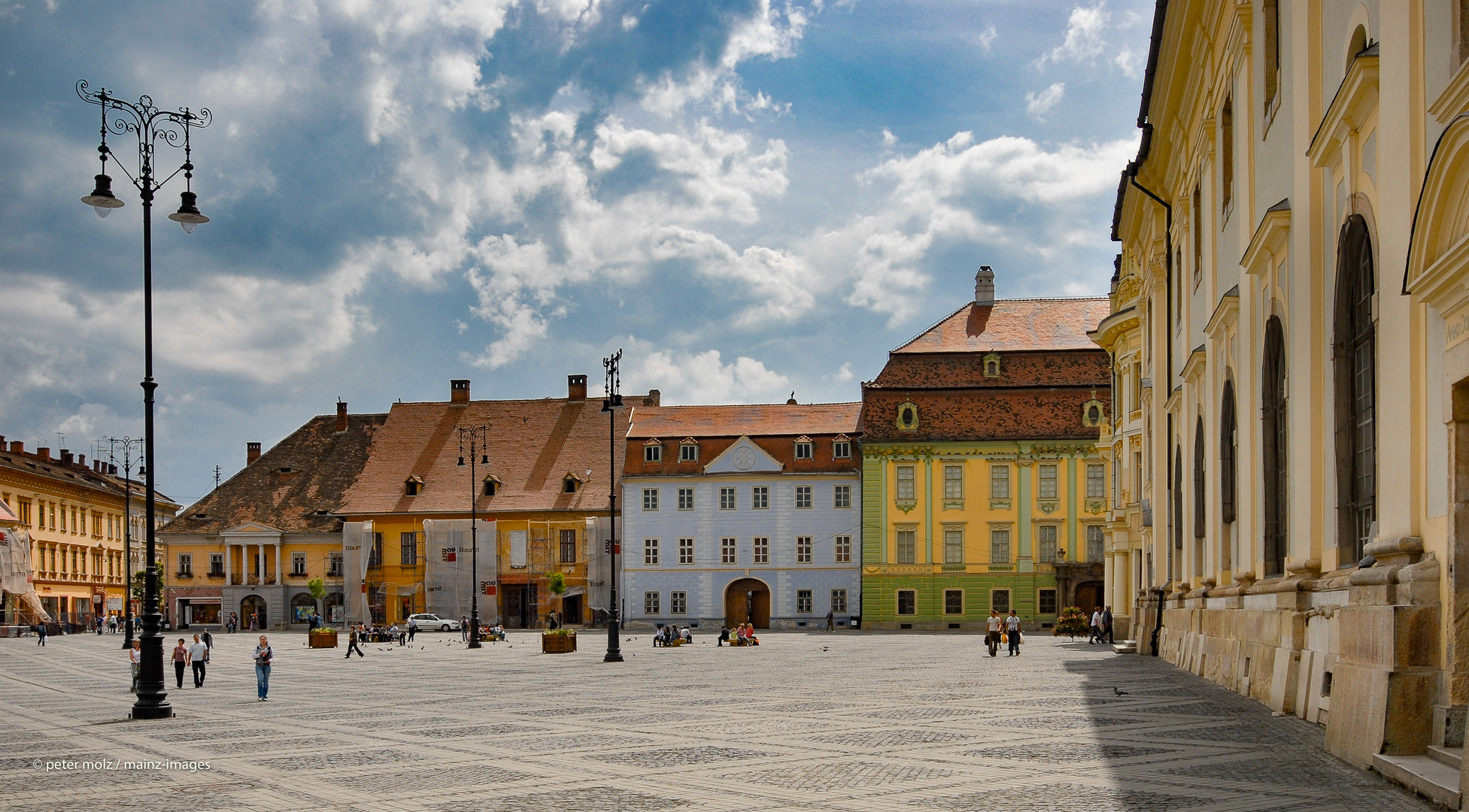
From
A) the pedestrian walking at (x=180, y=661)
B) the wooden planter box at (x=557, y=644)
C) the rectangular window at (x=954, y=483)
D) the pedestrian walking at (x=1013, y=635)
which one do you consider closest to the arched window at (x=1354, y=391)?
the pedestrian walking at (x=180, y=661)

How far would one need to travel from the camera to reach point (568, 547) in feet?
252

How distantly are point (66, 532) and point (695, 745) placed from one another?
8704 cm

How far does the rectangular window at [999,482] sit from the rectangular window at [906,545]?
4.24m

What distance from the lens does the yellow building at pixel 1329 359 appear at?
1079 centimetres

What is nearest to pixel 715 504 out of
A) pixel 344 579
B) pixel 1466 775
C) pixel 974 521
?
pixel 974 521

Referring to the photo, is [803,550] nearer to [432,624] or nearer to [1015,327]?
[1015,327]

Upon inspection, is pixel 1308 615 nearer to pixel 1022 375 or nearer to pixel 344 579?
pixel 1022 375

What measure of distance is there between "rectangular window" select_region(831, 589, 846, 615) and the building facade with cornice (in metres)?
1.75

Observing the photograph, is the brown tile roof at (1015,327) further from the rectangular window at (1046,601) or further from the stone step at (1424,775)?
the stone step at (1424,775)

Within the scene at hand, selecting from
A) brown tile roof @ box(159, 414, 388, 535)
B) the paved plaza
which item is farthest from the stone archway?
the paved plaza

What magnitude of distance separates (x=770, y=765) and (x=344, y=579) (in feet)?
226

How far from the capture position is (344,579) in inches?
3086

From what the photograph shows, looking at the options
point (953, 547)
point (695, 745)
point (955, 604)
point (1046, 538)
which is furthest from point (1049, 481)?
point (695, 745)

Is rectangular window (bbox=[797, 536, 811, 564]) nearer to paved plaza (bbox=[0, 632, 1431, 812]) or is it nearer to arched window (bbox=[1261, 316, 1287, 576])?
paved plaza (bbox=[0, 632, 1431, 812])
